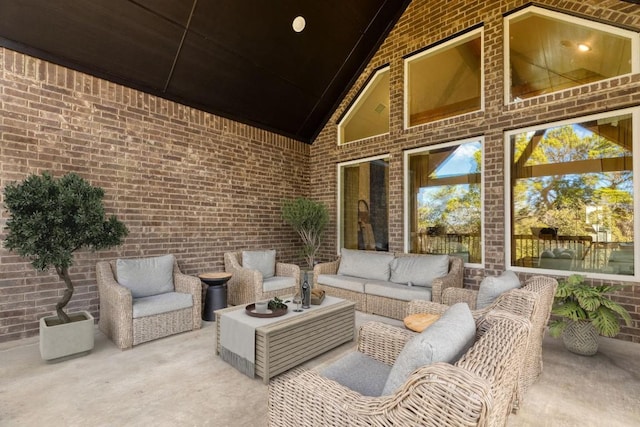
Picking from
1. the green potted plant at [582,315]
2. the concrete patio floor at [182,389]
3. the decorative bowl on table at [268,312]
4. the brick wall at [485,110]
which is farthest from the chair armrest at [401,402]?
the brick wall at [485,110]

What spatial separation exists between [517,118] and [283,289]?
4000mm

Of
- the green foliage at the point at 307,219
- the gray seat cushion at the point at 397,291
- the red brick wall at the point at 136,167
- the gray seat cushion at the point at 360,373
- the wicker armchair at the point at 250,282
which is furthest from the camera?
the green foliage at the point at 307,219

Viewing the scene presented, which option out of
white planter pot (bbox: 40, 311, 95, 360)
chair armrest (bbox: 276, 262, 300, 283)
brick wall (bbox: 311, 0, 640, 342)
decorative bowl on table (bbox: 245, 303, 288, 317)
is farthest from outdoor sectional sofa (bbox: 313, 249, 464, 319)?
white planter pot (bbox: 40, 311, 95, 360)

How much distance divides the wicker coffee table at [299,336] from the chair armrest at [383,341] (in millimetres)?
757

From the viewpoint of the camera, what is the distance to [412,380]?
→ 35.0 inches

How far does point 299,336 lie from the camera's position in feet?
8.72

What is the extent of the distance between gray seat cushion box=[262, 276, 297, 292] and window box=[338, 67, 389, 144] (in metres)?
3.01

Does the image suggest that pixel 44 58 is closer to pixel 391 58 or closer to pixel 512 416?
pixel 391 58

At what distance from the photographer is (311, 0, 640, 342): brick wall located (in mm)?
3414

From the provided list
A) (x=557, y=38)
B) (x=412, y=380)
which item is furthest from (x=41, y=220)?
(x=557, y=38)

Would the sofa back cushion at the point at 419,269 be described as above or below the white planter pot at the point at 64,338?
above

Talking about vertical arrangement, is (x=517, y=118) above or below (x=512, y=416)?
above

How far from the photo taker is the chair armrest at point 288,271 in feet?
15.5

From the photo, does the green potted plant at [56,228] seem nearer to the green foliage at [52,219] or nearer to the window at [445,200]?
the green foliage at [52,219]
